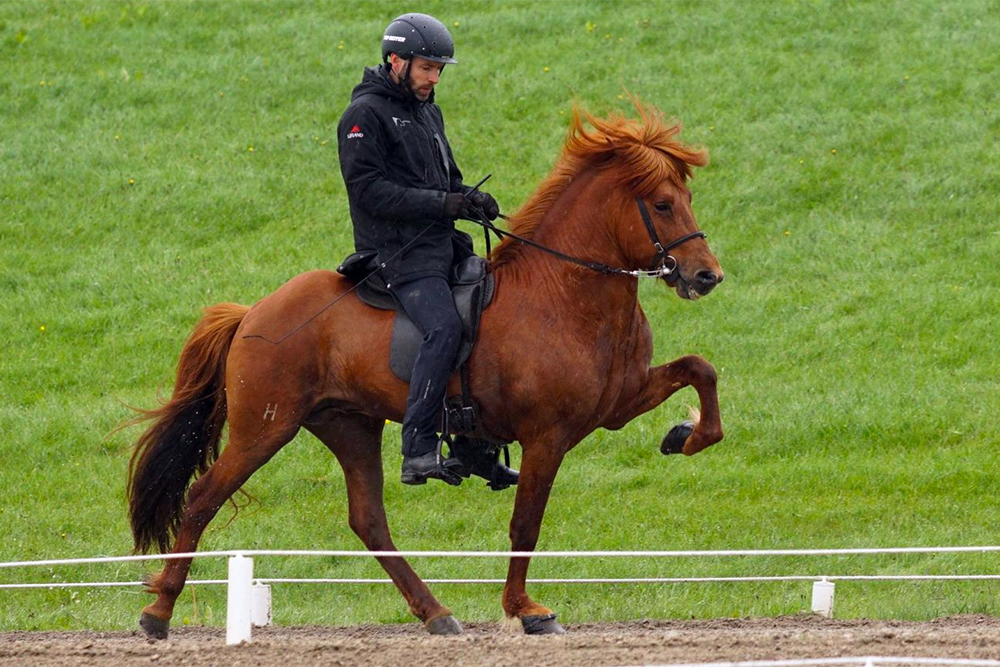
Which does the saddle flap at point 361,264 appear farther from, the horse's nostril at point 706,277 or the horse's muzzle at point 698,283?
the horse's nostril at point 706,277

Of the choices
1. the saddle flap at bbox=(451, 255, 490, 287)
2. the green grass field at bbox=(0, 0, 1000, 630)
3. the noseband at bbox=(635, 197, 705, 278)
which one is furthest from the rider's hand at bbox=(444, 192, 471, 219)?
the green grass field at bbox=(0, 0, 1000, 630)

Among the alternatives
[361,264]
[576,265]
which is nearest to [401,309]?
[361,264]

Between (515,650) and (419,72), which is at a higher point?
(419,72)

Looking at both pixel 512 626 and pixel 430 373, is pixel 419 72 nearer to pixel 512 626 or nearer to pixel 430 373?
pixel 430 373

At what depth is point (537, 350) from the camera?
796cm

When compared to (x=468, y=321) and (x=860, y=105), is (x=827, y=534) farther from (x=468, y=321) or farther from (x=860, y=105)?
(x=860, y=105)

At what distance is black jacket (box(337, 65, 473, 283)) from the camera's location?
26.7ft

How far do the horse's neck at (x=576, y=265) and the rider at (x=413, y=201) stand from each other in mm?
338

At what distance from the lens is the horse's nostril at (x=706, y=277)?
773 cm

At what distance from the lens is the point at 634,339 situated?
8125 millimetres

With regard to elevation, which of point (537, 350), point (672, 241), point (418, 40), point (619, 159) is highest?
point (418, 40)

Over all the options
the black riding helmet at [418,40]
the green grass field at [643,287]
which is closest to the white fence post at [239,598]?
the black riding helmet at [418,40]

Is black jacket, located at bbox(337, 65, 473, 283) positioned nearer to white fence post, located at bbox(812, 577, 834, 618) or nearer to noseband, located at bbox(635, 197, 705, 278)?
noseband, located at bbox(635, 197, 705, 278)

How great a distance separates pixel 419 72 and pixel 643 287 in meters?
9.18
